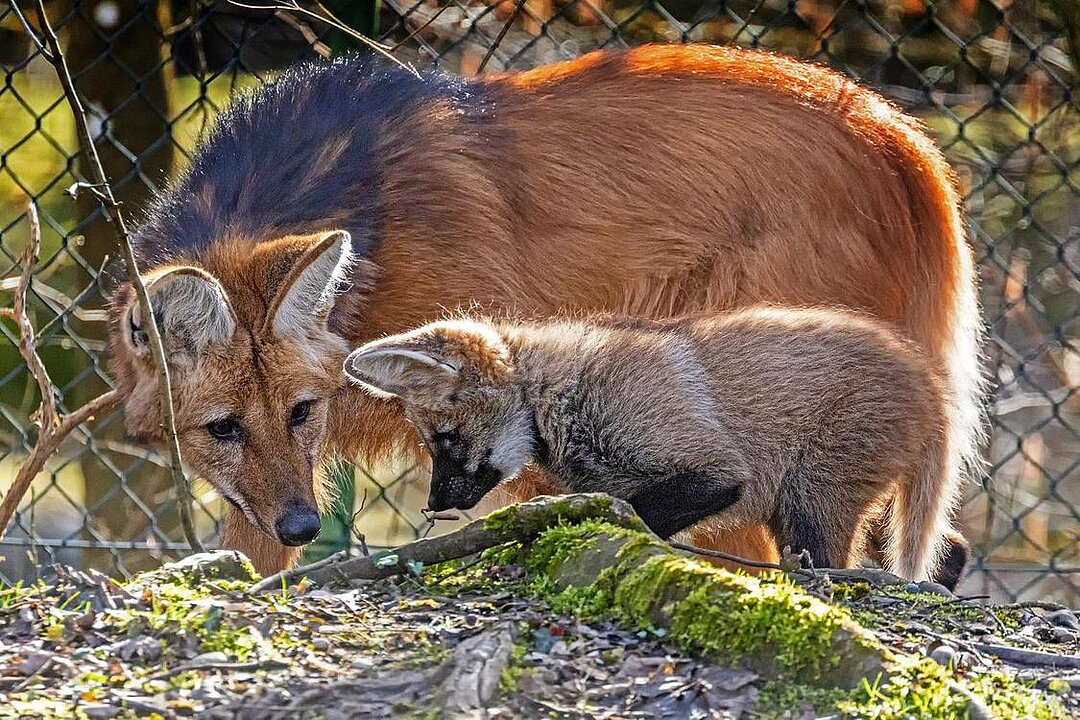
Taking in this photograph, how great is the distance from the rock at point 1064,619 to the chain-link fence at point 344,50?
64.7 inches

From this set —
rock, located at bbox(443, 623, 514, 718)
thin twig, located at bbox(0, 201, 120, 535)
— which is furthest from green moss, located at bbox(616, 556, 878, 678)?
thin twig, located at bbox(0, 201, 120, 535)

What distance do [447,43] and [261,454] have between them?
9.16 feet

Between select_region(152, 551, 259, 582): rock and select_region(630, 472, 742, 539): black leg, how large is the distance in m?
0.93

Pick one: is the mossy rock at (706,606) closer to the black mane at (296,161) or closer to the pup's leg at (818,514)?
the pup's leg at (818,514)

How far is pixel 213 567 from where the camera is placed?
2580 millimetres

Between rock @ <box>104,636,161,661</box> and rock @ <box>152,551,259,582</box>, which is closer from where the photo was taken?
rock @ <box>104,636,161,661</box>

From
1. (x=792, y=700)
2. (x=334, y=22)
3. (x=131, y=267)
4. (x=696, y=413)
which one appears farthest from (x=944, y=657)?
(x=334, y=22)

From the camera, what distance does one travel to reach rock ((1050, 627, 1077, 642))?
8.76 feet

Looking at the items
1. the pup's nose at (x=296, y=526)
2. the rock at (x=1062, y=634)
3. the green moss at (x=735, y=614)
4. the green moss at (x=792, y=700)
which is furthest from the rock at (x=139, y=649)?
the rock at (x=1062, y=634)

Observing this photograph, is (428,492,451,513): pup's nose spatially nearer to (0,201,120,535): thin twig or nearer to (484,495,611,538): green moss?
(484,495,611,538): green moss

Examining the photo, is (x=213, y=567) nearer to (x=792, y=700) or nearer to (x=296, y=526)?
(x=296, y=526)

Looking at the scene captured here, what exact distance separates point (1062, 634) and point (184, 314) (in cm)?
211

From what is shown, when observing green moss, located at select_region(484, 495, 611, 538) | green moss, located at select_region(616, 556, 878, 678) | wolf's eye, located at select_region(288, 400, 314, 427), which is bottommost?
green moss, located at select_region(616, 556, 878, 678)

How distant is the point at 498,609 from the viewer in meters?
2.42
